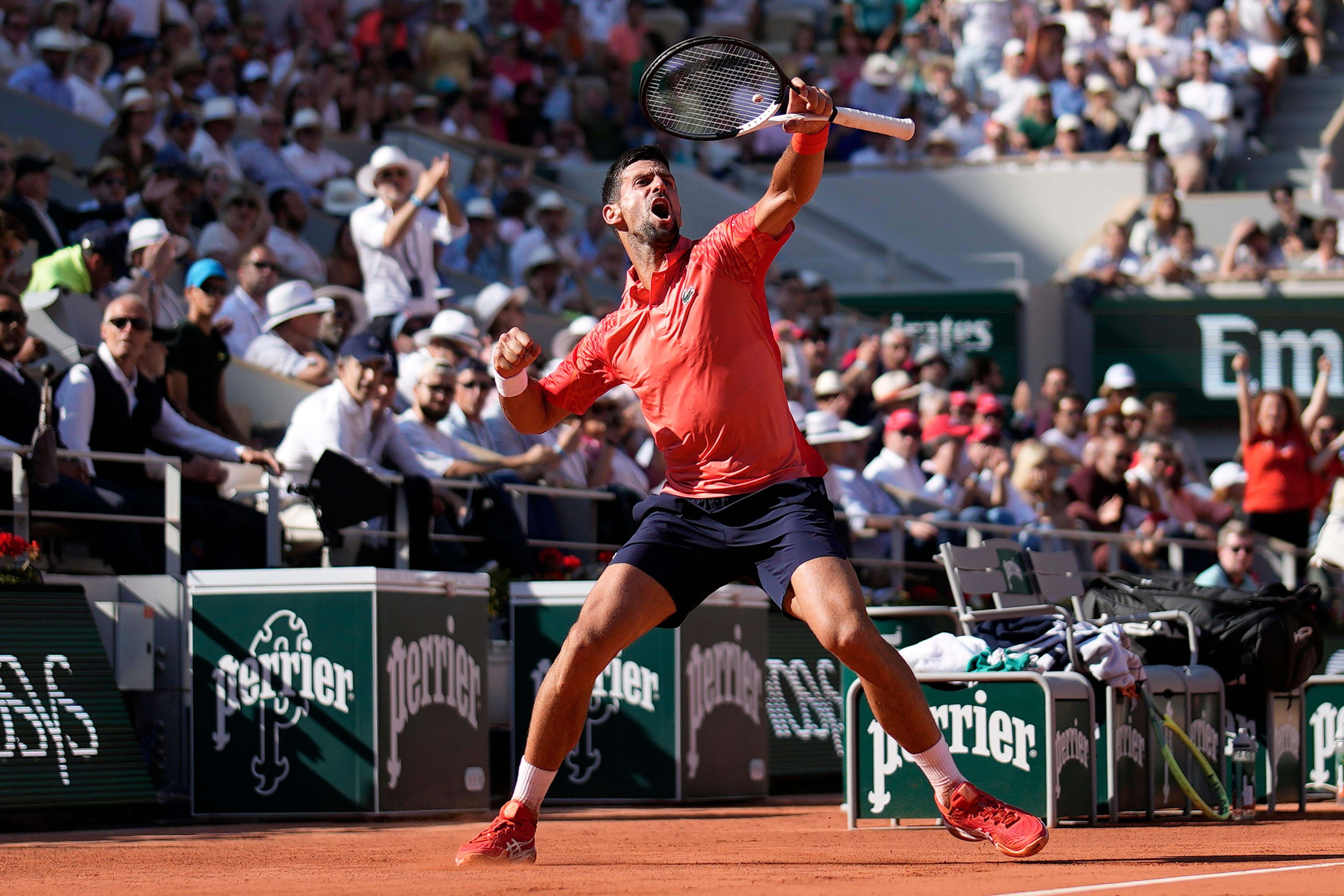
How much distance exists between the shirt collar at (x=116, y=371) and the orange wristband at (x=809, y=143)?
4.93 m

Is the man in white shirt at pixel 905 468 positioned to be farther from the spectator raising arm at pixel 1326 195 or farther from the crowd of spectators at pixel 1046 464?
the spectator raising arm at pixel 1326 195

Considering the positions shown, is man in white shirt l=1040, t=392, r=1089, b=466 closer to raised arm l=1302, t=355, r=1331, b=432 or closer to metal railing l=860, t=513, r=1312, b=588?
metal railing l=860, t=513, r=1312, b=588

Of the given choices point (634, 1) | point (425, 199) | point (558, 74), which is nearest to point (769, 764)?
point (425, 199)

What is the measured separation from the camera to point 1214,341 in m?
20.8

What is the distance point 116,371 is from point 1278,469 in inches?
379

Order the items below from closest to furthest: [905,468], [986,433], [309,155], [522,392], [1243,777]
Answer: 1. [522,392]
2. [1243,777]
3. [905,468]
4. [986,433]
5. [309,155]

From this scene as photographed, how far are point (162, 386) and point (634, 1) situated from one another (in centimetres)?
1426

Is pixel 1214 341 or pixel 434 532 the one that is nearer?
pixel 434 532

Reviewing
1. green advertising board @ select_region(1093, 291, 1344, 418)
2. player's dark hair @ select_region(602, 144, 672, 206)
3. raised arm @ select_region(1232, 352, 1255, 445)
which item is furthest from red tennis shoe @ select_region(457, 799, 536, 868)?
green advertising board @ select_region(1093, 291, 1344, 418)

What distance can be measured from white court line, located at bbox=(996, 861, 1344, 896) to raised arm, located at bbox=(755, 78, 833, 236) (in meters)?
1.99

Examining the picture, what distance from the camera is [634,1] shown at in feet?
77.3

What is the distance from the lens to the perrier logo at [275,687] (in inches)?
338

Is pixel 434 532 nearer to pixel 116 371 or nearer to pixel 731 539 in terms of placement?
pixel 116 371

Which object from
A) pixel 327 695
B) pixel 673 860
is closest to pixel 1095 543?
pixel 327 695
